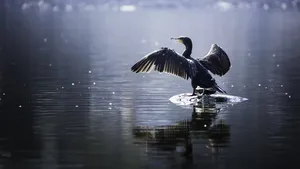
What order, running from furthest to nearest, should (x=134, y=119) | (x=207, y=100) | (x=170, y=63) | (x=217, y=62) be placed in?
1. (x=217, y=62)
2. (x=207, y=100)
3. (x=170, y=63)
4. (x=134, y=119)

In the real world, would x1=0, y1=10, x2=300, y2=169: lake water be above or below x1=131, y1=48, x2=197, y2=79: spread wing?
below

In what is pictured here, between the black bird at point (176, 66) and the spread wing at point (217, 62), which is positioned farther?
the spread wing at point (217, 62)

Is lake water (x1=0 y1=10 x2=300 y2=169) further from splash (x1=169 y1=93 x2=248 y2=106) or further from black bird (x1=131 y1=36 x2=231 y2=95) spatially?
black bird (x1=131 y1=36 x2=231 y2=95)

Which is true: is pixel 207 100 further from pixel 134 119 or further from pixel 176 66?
pixel 134 119

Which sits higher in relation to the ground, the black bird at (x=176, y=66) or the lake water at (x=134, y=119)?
the black bird at (x=176, y=66)

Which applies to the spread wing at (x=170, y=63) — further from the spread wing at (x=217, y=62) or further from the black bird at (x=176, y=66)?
the spread wing at (x=217, y=62)

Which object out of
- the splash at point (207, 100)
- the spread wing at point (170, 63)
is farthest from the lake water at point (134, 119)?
the spread wing at point (170, 63)

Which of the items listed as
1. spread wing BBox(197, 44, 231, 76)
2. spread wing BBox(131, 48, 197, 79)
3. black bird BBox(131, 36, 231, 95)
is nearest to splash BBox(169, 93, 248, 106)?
black bird BBox(131, 36, 231, 95)

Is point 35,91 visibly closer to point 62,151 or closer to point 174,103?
point 174,103

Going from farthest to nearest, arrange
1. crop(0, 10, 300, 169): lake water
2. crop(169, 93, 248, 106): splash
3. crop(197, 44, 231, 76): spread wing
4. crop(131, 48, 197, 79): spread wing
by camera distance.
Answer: crop(197, 44, 231, 76): spread wing, crop(169, 93, 248, 106): splash, crop(131, 48, 197, 79): spread wing, crop(0, 10, 300, 169): lake water

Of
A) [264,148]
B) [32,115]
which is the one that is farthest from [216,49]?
[264,148]

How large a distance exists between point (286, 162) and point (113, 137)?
4300mm

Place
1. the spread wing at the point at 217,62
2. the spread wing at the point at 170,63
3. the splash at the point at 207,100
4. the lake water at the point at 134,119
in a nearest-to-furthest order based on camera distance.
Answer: the lake water at the point at 134,119 < the spread wing at the point at 170,63 < the splash at the point at 207,100 < the spread wing at the point at 217,62

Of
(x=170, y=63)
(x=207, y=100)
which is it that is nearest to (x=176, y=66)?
(x=170, y=63)
